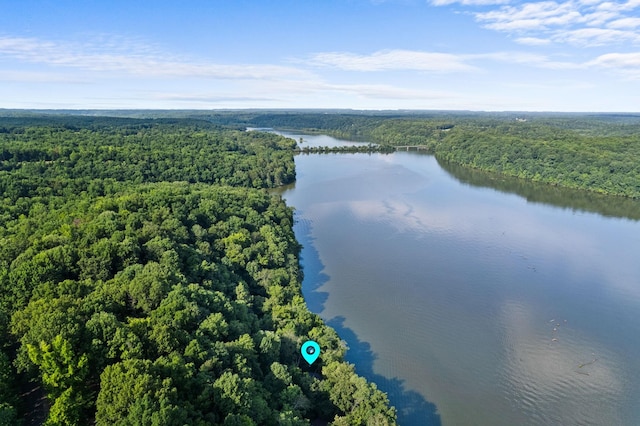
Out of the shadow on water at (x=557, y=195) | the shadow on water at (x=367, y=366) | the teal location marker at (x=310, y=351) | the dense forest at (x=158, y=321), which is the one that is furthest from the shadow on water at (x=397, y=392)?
the shadow on water at (x=557, y=195)

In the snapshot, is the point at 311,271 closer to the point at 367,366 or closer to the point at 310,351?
the point at 367,366

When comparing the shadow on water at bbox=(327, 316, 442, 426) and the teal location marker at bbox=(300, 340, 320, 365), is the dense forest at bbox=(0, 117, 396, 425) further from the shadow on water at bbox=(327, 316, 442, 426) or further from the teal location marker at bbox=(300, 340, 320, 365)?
the shadow on water at bbox=(327, 316, 442, 426)

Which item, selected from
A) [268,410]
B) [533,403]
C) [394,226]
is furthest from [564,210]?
[268,410]

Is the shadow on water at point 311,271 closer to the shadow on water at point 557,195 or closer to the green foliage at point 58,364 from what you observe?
the green foliage at point 58,364

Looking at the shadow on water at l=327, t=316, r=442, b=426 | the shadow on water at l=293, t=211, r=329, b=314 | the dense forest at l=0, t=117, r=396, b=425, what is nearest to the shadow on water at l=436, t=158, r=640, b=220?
the shadow on water at l=293, t=211, r=329, b=314

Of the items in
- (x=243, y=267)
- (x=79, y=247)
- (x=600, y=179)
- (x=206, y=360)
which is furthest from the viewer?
(x=600, y=179)

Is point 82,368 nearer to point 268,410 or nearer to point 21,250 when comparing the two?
point 268,410
